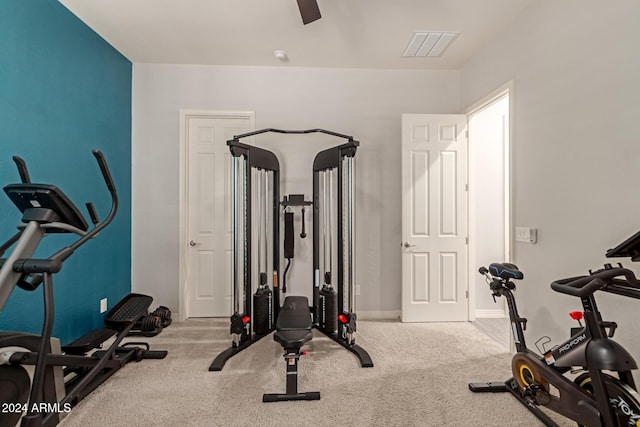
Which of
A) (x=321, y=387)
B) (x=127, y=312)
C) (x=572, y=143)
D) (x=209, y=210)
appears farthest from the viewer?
(x=209, y=210)

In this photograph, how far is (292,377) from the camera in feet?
6.89

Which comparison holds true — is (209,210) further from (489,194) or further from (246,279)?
(489,194)

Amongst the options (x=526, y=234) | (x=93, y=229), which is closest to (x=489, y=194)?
(x=526, y=234)

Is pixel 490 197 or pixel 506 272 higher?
pixel 490 197

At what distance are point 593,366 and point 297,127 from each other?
325cm

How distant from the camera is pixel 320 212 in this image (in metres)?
3.52

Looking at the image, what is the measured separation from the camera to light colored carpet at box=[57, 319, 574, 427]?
1.92 meters

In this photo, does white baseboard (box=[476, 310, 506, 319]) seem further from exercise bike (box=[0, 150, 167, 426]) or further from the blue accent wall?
the blue accent wall

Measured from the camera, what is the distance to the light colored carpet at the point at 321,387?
6.31 ft

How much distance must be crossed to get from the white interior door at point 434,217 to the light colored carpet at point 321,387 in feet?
1.56

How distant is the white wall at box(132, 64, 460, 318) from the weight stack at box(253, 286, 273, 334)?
0.65 metres

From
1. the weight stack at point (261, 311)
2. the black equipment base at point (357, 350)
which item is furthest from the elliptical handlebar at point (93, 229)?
the black equipment base at point (357, 350)

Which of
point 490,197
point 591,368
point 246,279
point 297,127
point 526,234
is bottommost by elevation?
point 591,368

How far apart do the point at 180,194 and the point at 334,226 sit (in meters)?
1.86
